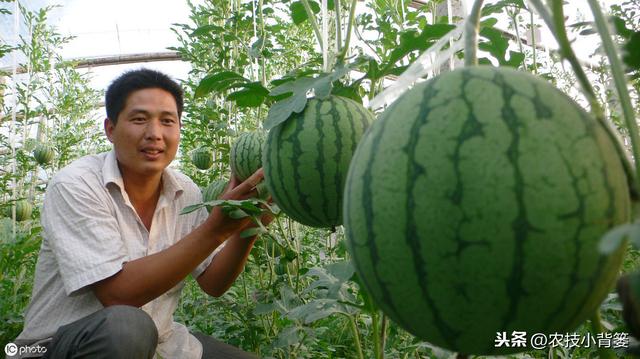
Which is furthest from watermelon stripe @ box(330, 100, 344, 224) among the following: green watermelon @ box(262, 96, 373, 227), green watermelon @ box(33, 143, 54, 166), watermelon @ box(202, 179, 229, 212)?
green watermelon @ box(33, 143, 54, 166)

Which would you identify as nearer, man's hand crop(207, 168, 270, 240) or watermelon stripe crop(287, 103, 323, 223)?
watermelon stripe crop(287, 103, 323, 223)

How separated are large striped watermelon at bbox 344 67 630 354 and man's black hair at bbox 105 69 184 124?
226 cm

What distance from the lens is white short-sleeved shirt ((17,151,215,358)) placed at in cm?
232

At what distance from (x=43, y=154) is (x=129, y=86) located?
580 cm

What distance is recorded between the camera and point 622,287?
571 mm

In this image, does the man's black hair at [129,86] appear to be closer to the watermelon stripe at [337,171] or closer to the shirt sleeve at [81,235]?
the shirt sleeve at [81,235]

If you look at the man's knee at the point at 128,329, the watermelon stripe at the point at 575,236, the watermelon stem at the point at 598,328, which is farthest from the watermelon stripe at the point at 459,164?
the man's knee at the point at 128,329

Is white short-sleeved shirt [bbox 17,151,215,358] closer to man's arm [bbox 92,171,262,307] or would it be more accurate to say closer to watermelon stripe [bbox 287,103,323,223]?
man's arm [bbox 92,171,262,307]

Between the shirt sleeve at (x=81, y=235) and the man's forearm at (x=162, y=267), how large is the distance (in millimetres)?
69

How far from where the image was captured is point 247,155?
2.61 m

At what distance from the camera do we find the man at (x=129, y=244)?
2.27m

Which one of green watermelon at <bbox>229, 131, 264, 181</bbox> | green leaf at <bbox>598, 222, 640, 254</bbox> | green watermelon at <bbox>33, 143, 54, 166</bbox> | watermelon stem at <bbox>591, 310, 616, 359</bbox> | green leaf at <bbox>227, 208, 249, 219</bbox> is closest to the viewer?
green leaf at <bbox>598, 222, 640, 254</bbox>

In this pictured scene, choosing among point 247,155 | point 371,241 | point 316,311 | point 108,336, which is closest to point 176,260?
point 108,336

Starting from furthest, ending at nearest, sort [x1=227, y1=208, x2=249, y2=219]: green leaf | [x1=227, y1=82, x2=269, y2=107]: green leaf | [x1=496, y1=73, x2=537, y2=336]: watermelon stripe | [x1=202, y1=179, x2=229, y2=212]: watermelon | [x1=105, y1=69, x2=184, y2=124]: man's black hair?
[x1=202, y1=179, x2=229, y2=212]: watermelon → [x1=105, y1=69, x2=184, y2=124]: man's black hair → [x1=227, y1=208, x2=249, y2=219]: green leaf → [x1=227, y1=82, x2=269, y2=107]: green leaf → [x1=496, y1=73, x2=537, y2=336]: watermelon stripe
